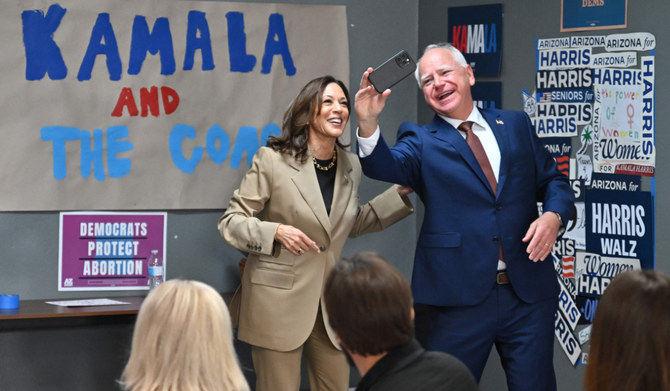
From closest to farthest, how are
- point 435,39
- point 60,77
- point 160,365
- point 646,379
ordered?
point 646,379
point 160,365
point 60,77
point 435,39

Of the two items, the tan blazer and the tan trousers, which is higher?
the tan blazer

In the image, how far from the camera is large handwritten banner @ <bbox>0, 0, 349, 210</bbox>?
4246mm

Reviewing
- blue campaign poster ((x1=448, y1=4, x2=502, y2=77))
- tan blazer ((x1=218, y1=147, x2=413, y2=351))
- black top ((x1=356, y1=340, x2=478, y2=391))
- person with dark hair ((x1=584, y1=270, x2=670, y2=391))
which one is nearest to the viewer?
person with dark hair ((x1=584, y1=270, x2=670, y2=391))

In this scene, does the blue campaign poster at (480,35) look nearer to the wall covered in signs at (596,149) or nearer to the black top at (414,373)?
the wall covered in signs at (596,149)

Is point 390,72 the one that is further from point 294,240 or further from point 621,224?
point 621,224

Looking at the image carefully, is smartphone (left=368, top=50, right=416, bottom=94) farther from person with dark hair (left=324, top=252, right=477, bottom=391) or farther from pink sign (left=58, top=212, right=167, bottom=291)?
pink sign (left=58, top=212, right=167, bottom=291)

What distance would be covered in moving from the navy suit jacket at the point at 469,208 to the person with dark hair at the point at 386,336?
1.25 m


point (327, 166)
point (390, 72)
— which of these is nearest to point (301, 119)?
point (327, 166)

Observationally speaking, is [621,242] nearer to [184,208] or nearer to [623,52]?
[623,52]

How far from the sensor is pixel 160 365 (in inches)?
83.7

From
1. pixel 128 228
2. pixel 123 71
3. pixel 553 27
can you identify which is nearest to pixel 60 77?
pixel 123 71

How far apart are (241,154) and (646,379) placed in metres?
3.04

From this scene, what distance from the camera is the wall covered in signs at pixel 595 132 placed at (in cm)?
391

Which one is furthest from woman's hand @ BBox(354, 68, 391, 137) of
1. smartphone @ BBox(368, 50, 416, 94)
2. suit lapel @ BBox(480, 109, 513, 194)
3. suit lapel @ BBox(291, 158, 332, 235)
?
suit lapel @ BBox(291, 158, 332, 235)
